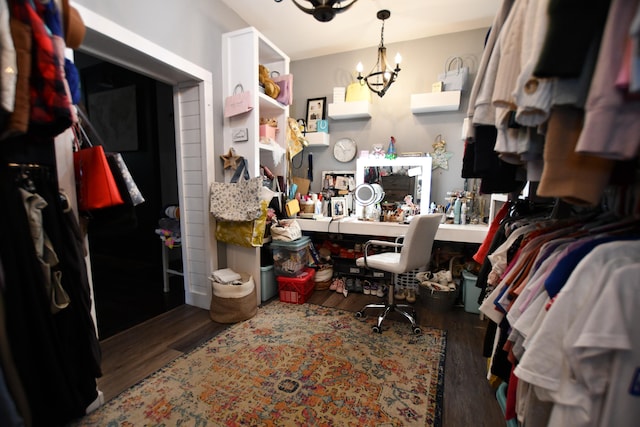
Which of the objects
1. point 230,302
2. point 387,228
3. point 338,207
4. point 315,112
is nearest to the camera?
point 230,302

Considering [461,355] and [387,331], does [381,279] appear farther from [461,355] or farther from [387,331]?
[461,355]

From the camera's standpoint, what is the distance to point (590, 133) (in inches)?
19.7

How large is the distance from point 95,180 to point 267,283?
5.67 feet

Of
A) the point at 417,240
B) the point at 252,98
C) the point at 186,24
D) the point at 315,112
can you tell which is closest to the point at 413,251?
the point at 417,240

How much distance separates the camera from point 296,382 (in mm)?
1557

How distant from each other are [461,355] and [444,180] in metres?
1.75

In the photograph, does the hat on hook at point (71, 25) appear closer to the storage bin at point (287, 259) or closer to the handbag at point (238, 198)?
the handbag at point (238, 198)

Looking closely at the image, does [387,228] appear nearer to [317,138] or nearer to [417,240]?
[417,240]

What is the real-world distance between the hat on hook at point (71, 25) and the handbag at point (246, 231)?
1441 mm

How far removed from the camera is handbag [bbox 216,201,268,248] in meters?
2.31

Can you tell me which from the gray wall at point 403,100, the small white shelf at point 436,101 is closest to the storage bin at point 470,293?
the gray wall at point 403,100

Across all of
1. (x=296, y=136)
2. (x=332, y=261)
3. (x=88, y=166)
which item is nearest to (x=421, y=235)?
(x=332, y=261)

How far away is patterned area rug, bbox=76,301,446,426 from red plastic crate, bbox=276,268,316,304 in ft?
1.50

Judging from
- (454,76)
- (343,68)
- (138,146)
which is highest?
(343,68)
